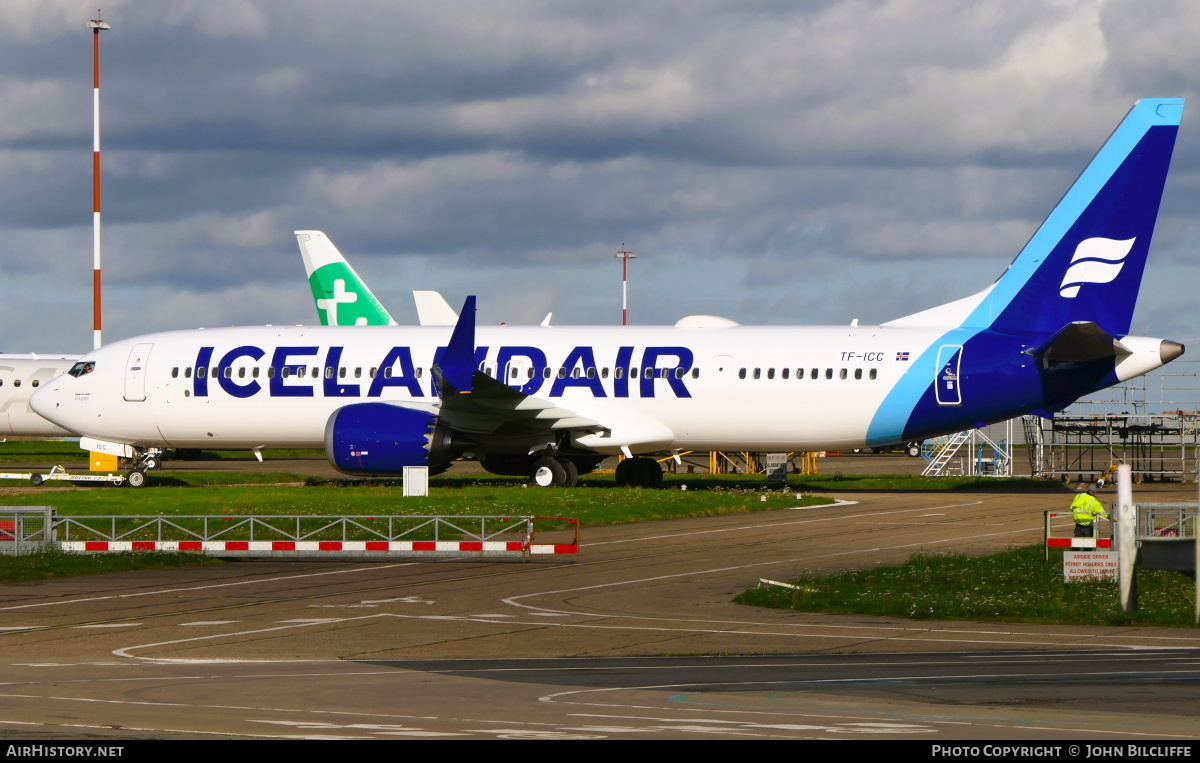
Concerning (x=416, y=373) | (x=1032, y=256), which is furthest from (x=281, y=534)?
(x=1032, y=256)

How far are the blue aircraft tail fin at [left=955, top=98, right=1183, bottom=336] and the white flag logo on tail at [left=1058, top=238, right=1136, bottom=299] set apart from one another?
3cm

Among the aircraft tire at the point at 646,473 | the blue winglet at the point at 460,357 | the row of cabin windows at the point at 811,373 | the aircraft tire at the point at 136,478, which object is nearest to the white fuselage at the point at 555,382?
the row of cabin windows at the point at 811,373

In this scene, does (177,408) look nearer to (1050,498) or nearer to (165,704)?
(1050,498)

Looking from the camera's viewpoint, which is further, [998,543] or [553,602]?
[998,543]

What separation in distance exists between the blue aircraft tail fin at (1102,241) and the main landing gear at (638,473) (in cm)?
1102

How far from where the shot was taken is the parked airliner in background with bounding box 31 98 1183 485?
38.0 m

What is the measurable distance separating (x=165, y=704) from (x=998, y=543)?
20095mm

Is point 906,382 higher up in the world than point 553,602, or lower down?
higher up

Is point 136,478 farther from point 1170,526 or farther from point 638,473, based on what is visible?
point 1170,526

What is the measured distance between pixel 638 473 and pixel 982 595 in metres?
23.7

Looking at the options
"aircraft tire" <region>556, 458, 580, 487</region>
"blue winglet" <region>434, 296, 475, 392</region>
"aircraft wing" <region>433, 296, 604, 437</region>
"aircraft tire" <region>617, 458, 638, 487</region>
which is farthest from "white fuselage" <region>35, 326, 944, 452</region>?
"blue winglet" <region>434, 296, 475, 392</region>
